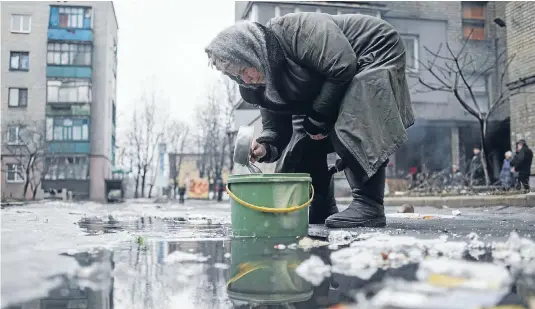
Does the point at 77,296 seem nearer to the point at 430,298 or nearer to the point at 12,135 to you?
the point at 430,298

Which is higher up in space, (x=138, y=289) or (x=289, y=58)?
(x=289, y=58)

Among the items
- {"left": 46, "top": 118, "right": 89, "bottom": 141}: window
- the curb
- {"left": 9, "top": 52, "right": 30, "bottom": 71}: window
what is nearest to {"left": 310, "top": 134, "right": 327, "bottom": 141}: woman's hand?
the curb

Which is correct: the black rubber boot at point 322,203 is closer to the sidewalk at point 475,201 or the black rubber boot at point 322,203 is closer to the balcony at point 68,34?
the sidewalk at point 475,201

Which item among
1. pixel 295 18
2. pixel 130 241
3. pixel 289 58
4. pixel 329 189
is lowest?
pixel 130 241

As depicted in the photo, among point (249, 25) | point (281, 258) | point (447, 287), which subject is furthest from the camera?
point (249, 25)

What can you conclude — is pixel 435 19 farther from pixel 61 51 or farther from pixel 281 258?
pixel 61 51

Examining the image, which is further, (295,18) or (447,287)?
(295,18)

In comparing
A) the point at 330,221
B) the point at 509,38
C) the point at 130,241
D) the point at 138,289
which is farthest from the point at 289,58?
the point at 509,38

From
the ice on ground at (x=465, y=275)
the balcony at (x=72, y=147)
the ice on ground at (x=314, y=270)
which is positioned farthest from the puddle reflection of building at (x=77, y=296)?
the balcony at (x=72, y=147)

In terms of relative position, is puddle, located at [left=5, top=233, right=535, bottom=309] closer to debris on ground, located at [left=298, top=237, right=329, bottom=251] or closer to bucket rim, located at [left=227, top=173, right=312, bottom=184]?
debris on ground, located at [left=298, top=237, right=329, bottom=251]

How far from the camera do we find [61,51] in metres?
35.6

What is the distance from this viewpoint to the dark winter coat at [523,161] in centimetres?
1137

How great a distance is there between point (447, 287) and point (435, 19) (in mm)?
21256

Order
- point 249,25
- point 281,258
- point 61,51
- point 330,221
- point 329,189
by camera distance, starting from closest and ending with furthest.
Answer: point 281,258
point 249,25
point 330,221
point 329,189
point 61,51
